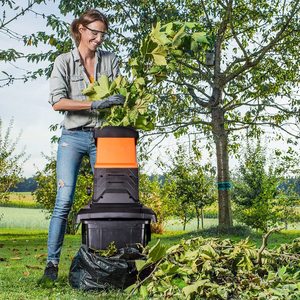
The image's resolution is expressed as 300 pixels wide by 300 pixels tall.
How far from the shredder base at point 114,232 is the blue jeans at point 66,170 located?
0.40 m

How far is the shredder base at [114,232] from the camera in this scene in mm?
4172

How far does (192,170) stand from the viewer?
1783 centimetres

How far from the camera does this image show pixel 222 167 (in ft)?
46.0

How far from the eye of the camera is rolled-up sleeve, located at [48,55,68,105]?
14.9 ft

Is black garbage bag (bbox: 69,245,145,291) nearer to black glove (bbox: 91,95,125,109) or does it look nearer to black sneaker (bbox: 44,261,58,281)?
black sneaker (bbox: 44,261,58,281)

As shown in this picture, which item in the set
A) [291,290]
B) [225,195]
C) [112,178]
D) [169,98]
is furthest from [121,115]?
[225,195]

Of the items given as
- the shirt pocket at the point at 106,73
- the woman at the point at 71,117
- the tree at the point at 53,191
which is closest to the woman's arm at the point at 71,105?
the woman at the point at 71,117

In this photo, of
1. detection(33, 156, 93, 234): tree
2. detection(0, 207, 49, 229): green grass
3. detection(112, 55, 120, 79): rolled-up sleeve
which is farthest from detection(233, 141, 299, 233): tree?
detection(112, 55, 120, 79): rolled-up sleeve

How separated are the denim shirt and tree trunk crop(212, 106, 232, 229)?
29.5 ft

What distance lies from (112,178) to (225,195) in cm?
988

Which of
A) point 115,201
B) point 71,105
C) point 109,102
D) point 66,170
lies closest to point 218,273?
point 115,201

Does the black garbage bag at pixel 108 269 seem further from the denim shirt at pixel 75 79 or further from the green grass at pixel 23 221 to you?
the green grass at pixel 23 221

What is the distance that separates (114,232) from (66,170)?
2.14 feet

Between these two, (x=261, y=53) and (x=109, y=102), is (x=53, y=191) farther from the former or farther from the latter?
(x=109, y=102)
